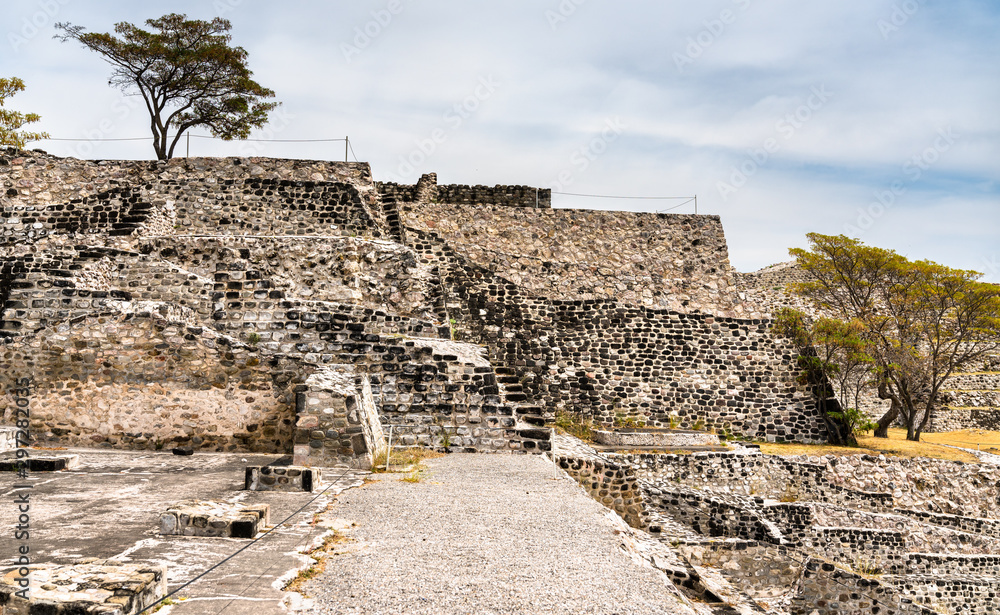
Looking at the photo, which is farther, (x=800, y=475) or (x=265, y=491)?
(x=800, y=475)

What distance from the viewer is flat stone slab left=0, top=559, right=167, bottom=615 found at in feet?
9.93

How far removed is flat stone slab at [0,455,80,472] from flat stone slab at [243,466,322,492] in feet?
6.93

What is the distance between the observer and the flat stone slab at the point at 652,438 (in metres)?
14.6

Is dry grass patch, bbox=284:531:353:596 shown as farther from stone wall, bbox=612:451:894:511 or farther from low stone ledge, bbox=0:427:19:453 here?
stone wall, bbox=612:451:894:511

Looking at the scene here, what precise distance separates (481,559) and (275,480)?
2949 millimetres

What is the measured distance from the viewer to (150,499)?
607cm

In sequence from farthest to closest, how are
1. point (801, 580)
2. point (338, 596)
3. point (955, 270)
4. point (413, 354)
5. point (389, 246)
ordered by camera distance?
point (955, 270), point (389, 246), point (413, 354), point (801, 580), point (338, 596)

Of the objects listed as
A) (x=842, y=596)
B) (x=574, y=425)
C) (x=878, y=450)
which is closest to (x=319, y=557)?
(x=842, y=596)

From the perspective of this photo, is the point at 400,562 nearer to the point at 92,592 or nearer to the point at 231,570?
the point at 231,570

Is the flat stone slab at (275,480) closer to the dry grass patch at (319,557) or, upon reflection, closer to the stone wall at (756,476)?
the dry grass patch at (319,557)

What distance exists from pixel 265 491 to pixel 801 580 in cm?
660

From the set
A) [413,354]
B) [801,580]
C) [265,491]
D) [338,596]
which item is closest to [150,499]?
[265,491]

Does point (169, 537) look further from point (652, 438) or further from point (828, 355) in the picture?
point (828, 355)

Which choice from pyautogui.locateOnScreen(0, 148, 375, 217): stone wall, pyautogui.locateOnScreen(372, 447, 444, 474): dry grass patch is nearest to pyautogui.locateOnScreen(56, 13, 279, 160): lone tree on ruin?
pyautogui.locateOnScreen(0, 148, 375, 217): stone wall
